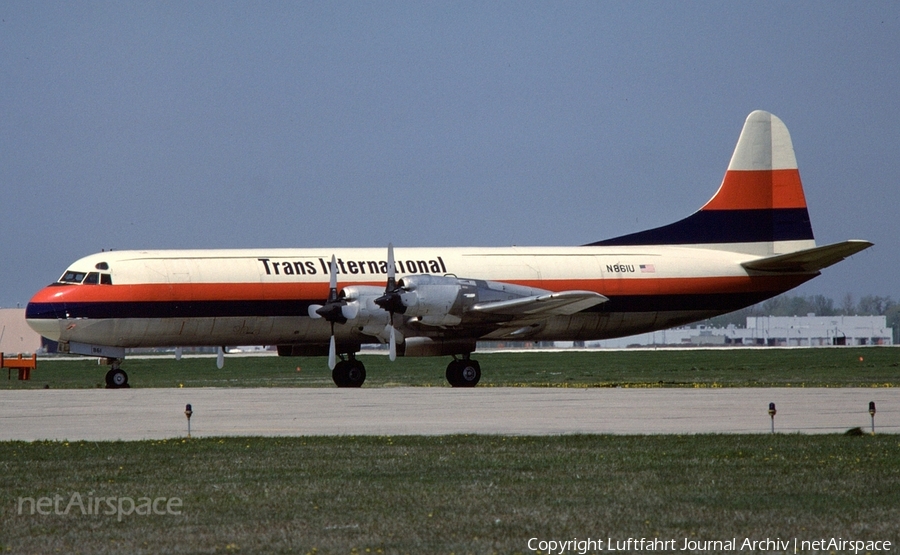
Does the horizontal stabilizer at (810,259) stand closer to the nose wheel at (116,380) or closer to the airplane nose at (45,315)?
the nose wheel at (116,380)

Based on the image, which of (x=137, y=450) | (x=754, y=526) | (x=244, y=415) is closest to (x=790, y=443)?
(x=754, y=526)

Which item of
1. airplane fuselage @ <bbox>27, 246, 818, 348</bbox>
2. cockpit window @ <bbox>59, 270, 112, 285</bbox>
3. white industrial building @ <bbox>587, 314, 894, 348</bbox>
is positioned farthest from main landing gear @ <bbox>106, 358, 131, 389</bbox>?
white industrial building @ <bbox>587, 314, 894, 348</bbox>

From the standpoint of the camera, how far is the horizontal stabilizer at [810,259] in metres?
36.4

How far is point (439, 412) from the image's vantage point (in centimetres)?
2489

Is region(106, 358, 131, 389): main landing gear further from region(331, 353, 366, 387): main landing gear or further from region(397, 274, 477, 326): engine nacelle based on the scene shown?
region(397, 274, 477, 326): engine nacelle

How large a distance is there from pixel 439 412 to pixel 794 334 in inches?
6320

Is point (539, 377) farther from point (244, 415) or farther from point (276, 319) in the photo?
point (244, 415)

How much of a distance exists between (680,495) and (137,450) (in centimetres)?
907

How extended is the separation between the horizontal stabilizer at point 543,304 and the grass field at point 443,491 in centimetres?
1609

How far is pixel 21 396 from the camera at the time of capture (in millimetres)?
32312

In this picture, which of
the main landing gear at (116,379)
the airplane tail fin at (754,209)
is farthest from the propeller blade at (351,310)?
the airplane tail fin at (754,209)

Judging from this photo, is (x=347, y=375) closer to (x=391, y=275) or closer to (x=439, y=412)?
(x=391, y=275)

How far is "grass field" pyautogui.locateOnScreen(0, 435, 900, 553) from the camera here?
Answer: 36.1 ft

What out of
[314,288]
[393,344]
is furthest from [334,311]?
[314,288]
